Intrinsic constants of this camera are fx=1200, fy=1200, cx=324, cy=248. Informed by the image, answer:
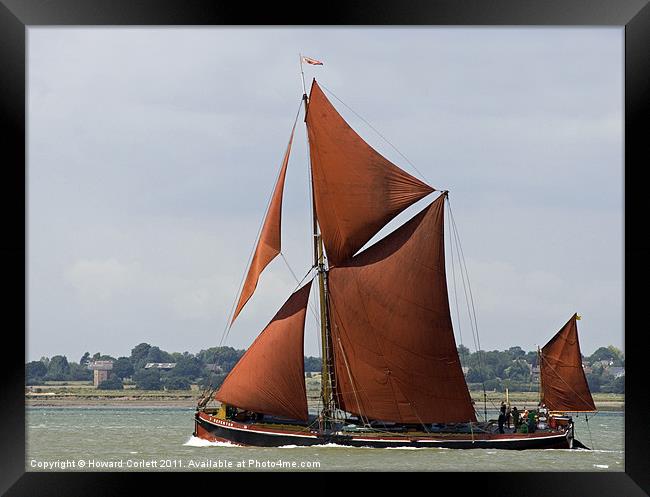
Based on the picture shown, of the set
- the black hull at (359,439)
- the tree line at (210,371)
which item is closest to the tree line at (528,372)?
the tree line at (210,371)

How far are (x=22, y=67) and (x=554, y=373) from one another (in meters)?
15.2

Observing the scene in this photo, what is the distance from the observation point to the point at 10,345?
11805 millimetres

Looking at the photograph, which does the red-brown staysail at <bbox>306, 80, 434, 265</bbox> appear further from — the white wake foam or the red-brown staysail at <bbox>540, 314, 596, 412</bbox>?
the red-brown staysail at <bbox>540, 314, 596, 412</bbox>

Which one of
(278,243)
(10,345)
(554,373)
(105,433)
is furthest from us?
(105,433)

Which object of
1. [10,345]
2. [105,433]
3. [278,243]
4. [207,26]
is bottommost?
[105,433]

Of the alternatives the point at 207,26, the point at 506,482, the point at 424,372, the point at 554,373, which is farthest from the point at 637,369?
the point at 554,373

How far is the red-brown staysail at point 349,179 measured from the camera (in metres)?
20.8

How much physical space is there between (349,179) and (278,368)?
11.6 feet

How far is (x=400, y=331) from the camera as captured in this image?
813 inches

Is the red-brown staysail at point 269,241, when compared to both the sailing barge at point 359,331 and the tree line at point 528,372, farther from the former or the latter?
the tree line at point 528,372

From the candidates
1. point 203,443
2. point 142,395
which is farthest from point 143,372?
point 203,443

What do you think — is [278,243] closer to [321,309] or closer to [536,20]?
[321,309]

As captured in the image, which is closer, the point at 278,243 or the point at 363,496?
the point at 363,496

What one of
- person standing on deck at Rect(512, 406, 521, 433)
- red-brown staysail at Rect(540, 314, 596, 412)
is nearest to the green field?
red-brown staysail at Rect(540, 314, 596, 412)
